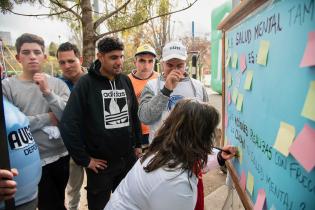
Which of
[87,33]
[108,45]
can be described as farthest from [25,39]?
[87,33]

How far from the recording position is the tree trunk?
4.04 m

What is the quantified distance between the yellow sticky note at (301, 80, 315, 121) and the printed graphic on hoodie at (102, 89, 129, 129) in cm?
153

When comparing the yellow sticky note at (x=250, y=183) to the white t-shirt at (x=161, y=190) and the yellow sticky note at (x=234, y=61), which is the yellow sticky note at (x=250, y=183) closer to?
the white t-shirt at (x=161, y=190)

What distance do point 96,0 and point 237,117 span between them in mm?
5059

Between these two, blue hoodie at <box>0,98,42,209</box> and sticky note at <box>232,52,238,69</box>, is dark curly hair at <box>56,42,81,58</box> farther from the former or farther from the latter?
sticky note at <box>232,52,238,69</box>

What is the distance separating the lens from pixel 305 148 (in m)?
0.88

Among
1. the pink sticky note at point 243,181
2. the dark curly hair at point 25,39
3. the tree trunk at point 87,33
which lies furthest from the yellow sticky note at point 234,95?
the tree trunk at point 87,33

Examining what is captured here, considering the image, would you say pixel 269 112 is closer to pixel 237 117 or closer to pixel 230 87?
pixel 237 117

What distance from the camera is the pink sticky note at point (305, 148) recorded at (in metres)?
0.84

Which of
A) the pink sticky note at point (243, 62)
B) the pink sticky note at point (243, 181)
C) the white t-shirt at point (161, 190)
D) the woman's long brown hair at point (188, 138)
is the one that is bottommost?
the pink sticky note at point (243, 181)

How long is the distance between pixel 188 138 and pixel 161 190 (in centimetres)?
26

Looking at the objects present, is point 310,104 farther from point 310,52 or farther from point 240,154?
point 240,154

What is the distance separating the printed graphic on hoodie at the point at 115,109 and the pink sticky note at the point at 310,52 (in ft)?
5.06

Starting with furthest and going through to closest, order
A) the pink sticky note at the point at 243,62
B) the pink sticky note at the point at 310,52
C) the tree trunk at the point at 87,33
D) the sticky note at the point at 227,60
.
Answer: the tree trunk at the point at 87,33, the sticky note at the point at 227,60, the pink sticky note at the point at 243,62, the pink sticky note at the point at 310,52
